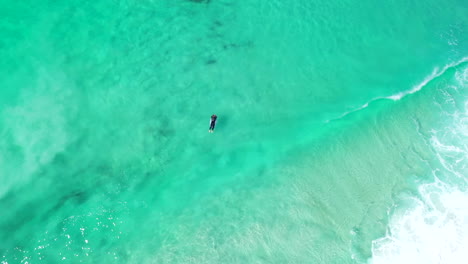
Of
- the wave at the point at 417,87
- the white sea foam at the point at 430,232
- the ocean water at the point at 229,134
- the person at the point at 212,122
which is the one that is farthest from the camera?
the wave at the point at 417,87

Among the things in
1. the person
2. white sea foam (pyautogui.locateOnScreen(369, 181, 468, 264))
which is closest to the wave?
white sea foam (pyautogui.locateOnScreen(369, 181, 468, 264))

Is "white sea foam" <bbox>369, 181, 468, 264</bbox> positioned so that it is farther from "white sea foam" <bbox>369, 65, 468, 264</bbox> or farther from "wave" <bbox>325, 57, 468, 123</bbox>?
"wave" <bbox>325, 57, 468, 123</bbox>

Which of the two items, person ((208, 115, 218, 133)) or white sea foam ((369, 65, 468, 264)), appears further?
person ((208, 115, 218, 133))

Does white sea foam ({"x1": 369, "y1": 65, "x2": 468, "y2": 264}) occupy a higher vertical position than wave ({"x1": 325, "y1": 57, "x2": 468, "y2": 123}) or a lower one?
lower

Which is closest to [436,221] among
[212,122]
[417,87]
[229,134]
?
[417,87]

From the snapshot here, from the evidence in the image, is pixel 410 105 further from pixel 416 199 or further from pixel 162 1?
pixel 162 1

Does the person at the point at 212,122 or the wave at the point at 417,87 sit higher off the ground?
the wave at the point at 417,87

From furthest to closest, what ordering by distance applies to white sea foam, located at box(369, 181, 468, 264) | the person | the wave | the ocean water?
the wave → the person → white sea foam, located at box(369, 181, 468, 264) → the ocean water

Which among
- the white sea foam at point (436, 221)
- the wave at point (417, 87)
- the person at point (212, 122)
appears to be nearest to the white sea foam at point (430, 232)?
the white sea foam at point (436, 221)

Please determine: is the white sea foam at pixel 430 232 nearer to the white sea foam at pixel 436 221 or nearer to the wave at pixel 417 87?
the white sea foam at pixel 436 221
